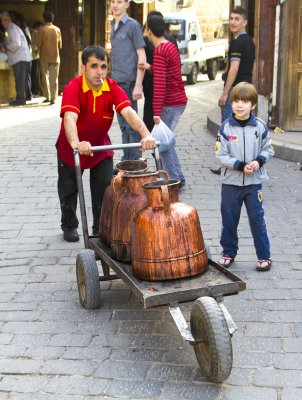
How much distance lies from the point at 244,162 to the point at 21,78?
11.4 meters

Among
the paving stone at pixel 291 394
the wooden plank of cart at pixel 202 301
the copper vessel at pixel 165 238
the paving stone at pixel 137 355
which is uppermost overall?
the copper vessel at pixel 165 238

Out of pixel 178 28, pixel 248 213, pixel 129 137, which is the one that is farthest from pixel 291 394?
pixel 178 28

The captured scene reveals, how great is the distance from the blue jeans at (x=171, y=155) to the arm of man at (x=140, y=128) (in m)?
2.49

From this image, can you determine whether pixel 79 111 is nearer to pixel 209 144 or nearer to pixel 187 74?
pixel 209 144

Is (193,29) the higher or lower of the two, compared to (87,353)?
higher

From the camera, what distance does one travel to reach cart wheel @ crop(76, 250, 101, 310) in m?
5.23

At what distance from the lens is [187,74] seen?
2145 centimetres

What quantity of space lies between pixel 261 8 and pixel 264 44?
0.50 metres

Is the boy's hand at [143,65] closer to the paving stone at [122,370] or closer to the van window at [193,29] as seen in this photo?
the paving stone at [122,370]

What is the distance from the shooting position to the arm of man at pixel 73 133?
542 centimetres

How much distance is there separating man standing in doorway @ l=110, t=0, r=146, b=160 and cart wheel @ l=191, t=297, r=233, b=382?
15.6 ft

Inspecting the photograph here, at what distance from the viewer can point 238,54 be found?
9070 millimetres

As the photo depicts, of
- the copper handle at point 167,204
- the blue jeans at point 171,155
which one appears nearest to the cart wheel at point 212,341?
the copper handle at point 167,204

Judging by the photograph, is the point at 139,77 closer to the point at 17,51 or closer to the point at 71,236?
the point at 71,236
